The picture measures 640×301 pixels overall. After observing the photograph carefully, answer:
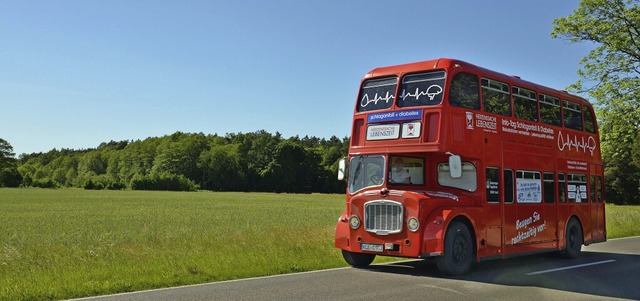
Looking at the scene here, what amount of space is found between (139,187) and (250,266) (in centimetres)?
11475

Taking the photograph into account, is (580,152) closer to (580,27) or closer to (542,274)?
(542,274)

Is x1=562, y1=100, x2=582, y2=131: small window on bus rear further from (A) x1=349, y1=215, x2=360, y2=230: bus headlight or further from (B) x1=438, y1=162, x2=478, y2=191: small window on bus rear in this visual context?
(A) x1=349, y1=215, x2=360, y2=230: bus headlight

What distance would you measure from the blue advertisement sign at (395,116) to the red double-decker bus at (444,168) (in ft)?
0.07

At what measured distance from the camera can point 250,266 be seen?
12102 mm

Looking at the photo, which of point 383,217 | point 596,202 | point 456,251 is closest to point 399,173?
point 383,217

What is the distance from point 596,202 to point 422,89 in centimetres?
851

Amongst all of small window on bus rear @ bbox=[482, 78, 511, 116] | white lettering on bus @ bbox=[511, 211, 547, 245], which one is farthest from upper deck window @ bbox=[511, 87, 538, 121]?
white lettering on bus @ bbox=[511, 211, 547, 245]

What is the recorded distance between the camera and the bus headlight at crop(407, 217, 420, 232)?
11172 mm

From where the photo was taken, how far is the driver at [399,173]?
39.6 ft

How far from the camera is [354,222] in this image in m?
12.1

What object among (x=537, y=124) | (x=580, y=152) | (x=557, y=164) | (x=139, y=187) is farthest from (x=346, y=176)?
(x=139, y=187)

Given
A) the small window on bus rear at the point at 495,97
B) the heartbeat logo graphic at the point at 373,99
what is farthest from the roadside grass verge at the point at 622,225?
the heartbeat logo graphic at the point at 373,99

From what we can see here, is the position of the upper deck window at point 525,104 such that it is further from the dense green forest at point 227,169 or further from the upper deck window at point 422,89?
the dense green forest at point 227,169

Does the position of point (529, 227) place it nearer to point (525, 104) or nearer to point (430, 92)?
point (525, 104)
